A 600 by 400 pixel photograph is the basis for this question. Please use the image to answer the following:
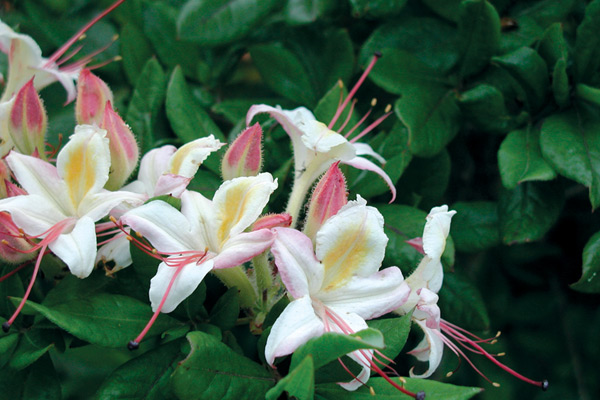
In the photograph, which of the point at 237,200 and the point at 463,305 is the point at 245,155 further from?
the point at 463,305

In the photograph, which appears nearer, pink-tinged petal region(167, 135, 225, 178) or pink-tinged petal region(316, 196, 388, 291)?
pink-tinged petal region(316, 196, 388, 291)

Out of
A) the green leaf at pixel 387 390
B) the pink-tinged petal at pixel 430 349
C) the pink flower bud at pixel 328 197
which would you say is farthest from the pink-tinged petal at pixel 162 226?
the pink-tinged petal at pixel 430 349

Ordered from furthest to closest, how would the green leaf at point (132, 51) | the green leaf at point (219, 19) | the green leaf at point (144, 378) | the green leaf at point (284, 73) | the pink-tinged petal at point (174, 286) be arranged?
the green leaf at point (132, 51) < the green leaf at point (284, 73) < the green leaf at point (219, 19) < the green leaf at point (144, 378) < the pink-tinged petal at point (174, 286)

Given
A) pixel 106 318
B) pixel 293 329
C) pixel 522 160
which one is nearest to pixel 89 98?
pixel 106 318

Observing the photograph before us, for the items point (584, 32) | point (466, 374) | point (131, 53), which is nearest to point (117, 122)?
point (131, 53)

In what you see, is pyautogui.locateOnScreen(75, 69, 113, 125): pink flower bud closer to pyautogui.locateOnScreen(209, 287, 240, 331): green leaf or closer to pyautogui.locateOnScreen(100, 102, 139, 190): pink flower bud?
pyautogui.locateOnScreen(100, 102, 139, 190): pink flower bud

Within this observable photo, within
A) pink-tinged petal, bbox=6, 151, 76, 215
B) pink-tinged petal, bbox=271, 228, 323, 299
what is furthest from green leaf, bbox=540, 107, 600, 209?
pink-tinged petal, bbox=6, 151, 76, 215

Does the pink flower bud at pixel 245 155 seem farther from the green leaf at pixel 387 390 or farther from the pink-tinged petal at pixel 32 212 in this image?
the green leaf at pixel 387 390

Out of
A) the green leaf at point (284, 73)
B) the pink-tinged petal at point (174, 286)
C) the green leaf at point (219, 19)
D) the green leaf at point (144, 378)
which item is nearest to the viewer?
the pink-tinged petal at point (174, 286)
